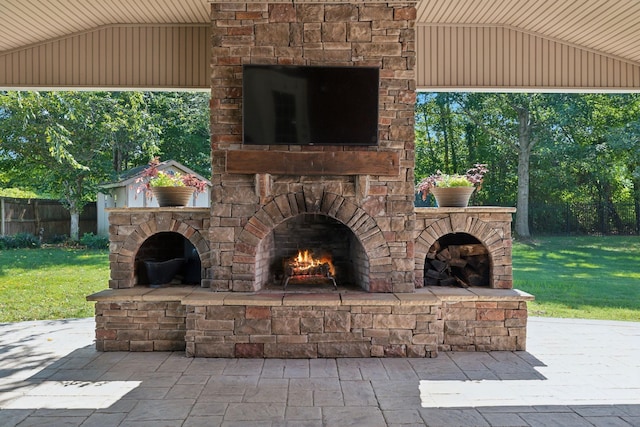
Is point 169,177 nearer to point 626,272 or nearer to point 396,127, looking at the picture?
point 396,127

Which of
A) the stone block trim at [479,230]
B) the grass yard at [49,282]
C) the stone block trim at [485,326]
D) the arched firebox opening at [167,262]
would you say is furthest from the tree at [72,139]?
the stone block trim at [485,326]

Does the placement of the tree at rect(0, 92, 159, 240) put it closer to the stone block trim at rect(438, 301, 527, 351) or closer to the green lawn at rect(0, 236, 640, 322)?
the green lawn at rect(0, 236, 640, 322)

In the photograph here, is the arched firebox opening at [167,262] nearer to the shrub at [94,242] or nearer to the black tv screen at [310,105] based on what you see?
the black tv screen at [310,105]

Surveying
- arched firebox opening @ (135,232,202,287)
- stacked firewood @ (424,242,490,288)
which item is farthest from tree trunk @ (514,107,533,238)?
arched firebox opening @ (135,232,202,287)

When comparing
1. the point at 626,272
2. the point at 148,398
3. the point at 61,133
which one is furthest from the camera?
the point at 61,133

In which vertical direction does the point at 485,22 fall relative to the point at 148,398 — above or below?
above

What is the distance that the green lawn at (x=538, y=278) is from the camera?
6.51 meters

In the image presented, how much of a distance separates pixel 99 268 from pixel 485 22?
322 inches

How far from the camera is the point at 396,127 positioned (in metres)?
4.42

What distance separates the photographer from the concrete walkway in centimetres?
295

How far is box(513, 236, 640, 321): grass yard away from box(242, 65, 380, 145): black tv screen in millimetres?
4007

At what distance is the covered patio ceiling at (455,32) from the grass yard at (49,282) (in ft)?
10.1

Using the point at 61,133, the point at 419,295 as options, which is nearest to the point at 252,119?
the point at 419,295

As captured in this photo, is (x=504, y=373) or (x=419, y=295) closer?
(x=504, y=373)
